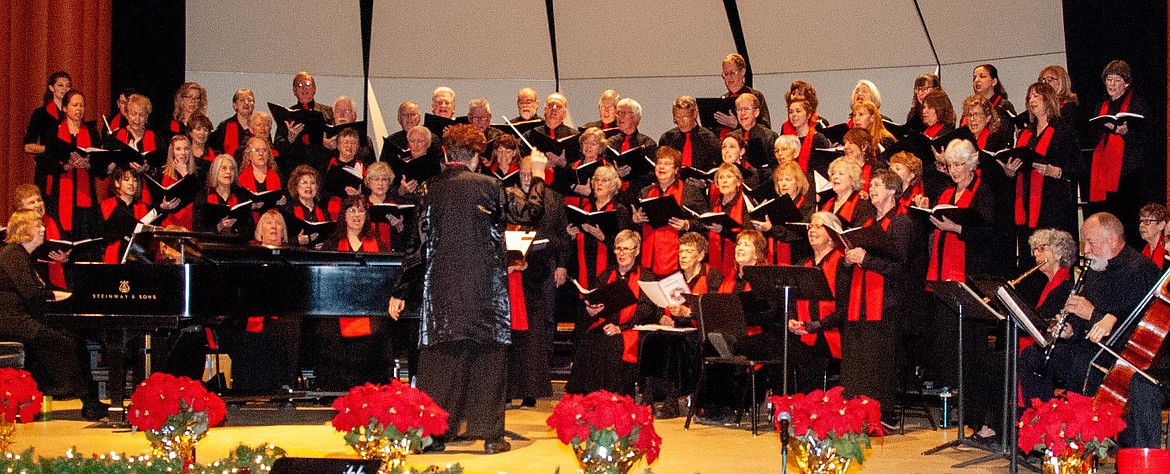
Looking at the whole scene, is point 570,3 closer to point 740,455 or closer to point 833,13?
point 833,13

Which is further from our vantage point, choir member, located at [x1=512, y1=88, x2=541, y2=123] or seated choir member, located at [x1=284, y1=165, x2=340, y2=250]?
choir member, located at [x1=512, y1=88, x2=541, y2=123]

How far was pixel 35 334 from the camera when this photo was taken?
8.42m

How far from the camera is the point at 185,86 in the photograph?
1011 centimetres

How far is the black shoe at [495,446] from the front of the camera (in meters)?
6.78

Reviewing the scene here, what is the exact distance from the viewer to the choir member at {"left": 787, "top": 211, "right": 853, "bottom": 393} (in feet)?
25.5

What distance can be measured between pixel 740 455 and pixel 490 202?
1.71 metres

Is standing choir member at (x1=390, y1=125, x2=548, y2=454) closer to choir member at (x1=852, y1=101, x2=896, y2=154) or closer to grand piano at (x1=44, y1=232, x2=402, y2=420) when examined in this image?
grand piano at (x1=44, y1=232, x2=402, y2=420)

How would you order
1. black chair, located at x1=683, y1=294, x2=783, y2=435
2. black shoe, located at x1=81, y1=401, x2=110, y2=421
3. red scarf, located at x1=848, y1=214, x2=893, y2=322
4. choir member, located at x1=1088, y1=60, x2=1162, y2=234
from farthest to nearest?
choir member, located at x1=1088, y1=60, x2=1162, y2=234
black shoe, located at x1=81, y1=401, x2=110, y2=421
black chair, located at x1=683, y1=294, x2=783, y2=435
red scarf, located at x1=848, y1=214, x2=893, y2=322

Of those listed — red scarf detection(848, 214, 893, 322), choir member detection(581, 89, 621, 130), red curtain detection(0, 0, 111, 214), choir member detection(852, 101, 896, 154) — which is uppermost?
red curtain detection(0, 0, 111, 214)

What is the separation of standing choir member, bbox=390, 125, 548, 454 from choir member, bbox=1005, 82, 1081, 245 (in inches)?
124

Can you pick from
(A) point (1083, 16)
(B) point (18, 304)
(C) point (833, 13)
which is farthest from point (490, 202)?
(C) point (833, 13)

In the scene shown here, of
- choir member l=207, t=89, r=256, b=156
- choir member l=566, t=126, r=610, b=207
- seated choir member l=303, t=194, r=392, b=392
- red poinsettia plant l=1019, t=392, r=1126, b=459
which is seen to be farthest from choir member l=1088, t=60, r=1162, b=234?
choir member l=207, t=89, r=256, b=156

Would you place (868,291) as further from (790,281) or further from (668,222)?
(668,222)

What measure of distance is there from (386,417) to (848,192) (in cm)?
355
